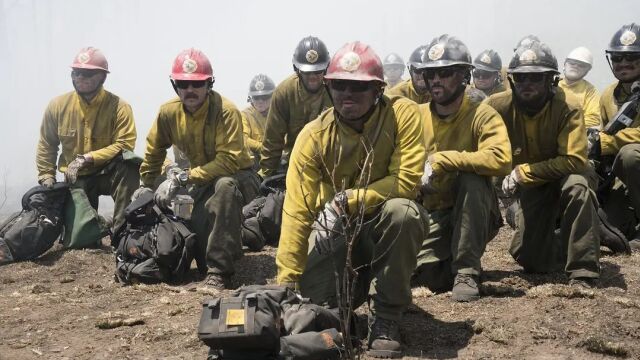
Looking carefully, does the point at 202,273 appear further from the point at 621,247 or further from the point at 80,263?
the point at 621,247

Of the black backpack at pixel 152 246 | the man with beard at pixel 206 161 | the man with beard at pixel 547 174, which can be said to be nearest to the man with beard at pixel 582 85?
the man with beard at pixel 547 174

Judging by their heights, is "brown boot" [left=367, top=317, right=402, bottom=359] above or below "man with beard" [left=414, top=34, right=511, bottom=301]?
below

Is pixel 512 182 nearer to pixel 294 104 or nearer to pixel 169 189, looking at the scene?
pixel 169 189

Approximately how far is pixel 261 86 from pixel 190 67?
678 centimetres

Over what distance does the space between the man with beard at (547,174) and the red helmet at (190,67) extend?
9.28 feet

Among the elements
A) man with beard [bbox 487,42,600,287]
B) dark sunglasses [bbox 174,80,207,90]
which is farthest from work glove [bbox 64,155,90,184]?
man with beard [bbox 487,42,600,287]

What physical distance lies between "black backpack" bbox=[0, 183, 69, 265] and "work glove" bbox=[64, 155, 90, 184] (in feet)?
0.58

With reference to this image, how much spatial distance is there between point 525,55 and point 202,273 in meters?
3.80

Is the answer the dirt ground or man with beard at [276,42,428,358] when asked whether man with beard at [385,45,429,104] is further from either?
man with beard at [276,42,428,358]

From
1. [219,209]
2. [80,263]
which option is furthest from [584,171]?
[80,263]

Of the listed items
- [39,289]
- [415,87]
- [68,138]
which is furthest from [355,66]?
[68,138]

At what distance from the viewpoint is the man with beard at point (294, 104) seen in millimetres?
8961

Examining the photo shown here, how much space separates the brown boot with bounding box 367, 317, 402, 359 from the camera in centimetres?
459

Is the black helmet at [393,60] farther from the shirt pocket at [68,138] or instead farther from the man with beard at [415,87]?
the shirt pocket at [68,138]
